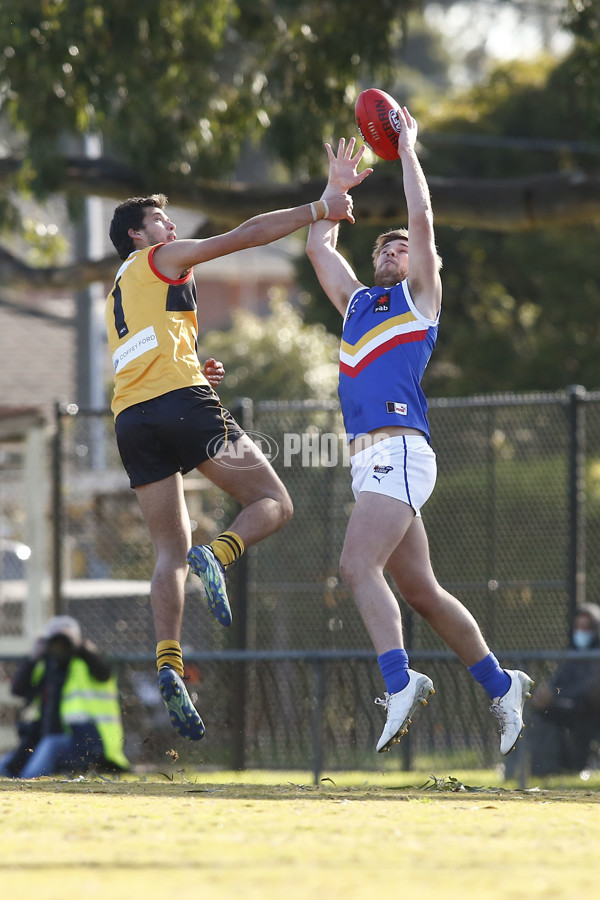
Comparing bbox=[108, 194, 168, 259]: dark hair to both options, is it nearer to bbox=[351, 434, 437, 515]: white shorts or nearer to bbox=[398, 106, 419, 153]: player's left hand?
bbox=[398, 106, 419, 153]: player's left hand

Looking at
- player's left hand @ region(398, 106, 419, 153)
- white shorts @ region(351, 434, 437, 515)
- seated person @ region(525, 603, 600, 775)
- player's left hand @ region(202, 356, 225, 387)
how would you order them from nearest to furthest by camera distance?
white shorts @ region(351, 434, 437, 515), player's left hand @ region(398, 106, 419, 153), player's left hand @ region(202, 356, 225, 387), seated person @ region(525, 603, 600, 775)

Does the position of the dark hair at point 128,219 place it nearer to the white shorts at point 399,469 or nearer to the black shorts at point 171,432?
the black shorts at point 171,432

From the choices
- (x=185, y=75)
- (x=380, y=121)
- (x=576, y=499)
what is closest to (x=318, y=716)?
(x=576, y=499)

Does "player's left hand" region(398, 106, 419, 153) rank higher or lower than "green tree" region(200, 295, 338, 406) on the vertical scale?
lower

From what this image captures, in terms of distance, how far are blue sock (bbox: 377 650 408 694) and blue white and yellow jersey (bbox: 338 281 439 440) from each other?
952 millimetres

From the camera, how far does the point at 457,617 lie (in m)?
6.17

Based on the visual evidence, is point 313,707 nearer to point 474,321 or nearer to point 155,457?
point 155,457

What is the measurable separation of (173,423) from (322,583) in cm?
618

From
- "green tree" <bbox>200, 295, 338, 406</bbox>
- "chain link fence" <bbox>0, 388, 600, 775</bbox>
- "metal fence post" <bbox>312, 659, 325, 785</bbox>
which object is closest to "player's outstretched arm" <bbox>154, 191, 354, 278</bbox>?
"chain link fence" <bbox>0, 388, 600, 775</bbox>

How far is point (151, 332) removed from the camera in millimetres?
6203

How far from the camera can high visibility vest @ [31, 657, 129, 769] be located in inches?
405

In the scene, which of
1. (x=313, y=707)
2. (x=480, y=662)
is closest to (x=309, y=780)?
(x=313, y=707)

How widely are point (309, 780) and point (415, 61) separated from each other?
184ft

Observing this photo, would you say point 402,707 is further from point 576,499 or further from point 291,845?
point 576,499
